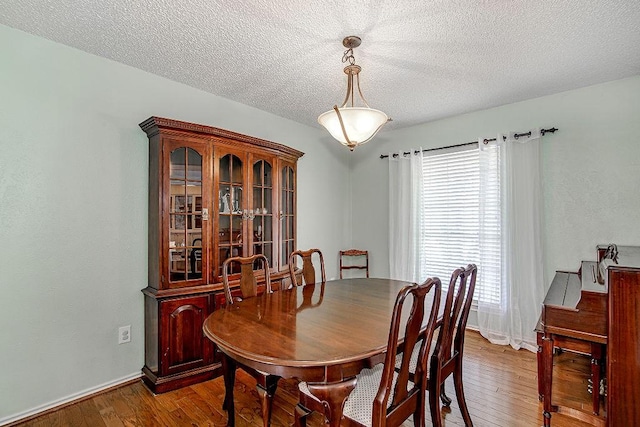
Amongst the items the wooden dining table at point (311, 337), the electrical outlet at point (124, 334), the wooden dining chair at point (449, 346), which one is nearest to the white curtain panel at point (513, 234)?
the wooden dining chair at point (449, 346)

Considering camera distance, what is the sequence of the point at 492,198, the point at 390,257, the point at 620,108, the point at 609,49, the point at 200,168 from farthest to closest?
1. the point at 390,257
2. the point at 492,198
3. the point at 620,108
4. the point at 200,168
5. the point at 609,49

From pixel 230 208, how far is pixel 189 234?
16.9 inches

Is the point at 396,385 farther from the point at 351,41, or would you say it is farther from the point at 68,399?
the point at 68,399

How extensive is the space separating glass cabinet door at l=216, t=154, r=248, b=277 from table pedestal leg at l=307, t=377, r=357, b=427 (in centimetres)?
165

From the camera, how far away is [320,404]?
143 cm

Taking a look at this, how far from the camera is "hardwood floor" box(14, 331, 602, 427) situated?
1.98 metres

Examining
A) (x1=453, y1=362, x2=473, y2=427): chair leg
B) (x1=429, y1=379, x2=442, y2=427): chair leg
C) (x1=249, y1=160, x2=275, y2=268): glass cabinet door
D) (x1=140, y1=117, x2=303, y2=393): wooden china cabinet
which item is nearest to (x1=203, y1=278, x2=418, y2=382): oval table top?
(x1=429, y1=379, x2=442, y2=427): chair leg

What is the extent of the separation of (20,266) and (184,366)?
1.29m

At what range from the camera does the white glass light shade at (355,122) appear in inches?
77.3

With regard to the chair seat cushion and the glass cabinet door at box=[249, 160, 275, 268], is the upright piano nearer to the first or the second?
the chair seat cushion

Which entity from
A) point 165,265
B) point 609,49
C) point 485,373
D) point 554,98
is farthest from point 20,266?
point 554,98

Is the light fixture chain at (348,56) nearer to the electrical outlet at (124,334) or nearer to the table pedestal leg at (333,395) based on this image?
the table pedestal leg at (333,395)

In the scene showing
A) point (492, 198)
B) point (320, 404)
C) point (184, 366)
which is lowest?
point (184, 366)

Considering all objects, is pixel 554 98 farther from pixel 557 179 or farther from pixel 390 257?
pixel 390 257
